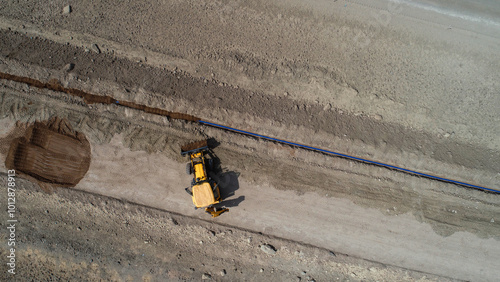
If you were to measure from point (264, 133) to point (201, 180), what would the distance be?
210 centimetres

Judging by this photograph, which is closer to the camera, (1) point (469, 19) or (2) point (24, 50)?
(2) point (24, 50)

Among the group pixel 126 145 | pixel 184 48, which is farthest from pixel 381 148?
pixel 126 145

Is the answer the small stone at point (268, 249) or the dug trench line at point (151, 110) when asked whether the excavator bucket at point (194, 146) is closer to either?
the dug trench line at point (151, 110)

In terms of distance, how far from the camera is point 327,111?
267 inches

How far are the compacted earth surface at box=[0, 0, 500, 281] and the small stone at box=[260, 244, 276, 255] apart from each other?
8cm

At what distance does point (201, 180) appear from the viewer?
6.20 m

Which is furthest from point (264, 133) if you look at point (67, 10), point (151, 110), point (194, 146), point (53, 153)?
point (67, 10)

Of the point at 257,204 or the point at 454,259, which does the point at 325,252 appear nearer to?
the point at 257,204

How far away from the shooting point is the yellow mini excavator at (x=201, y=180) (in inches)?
240

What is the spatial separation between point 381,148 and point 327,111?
1.80 metres

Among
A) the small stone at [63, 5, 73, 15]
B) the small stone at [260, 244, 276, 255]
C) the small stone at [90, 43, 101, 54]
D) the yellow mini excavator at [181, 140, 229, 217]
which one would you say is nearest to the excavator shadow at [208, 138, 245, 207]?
the yellow mini excavator at [181, 140, 229, 217]

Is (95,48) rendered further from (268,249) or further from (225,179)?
(268,249)

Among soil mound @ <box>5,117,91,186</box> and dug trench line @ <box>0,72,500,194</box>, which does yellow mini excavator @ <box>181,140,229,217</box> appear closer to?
dug trench line @ <box>0,72,500,194</box>

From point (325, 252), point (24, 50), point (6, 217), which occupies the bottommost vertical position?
point (325, 252)
